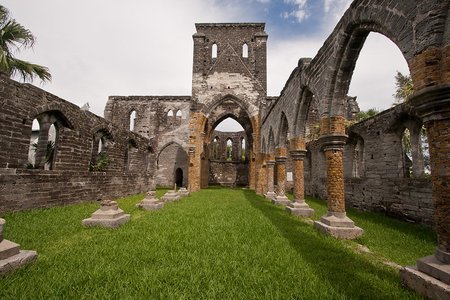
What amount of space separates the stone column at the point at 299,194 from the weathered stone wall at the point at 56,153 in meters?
7.93

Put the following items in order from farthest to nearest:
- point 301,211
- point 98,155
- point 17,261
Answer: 1. point 98,155
2. point 301,211
3. point 17,261

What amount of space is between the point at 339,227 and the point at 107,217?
5.15 meters

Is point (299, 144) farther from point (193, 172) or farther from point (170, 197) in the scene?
point (193, 172)

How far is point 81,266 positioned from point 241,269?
2.04 meters

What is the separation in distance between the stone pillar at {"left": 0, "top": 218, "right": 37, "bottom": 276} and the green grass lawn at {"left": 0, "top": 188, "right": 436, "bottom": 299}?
0.11 m

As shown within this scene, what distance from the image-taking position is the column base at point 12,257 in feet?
9.48

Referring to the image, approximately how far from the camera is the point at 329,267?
3432 millimetres

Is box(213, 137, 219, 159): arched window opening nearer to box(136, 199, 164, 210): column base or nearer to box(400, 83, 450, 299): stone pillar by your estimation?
box(136, 199, 164, 210): column base

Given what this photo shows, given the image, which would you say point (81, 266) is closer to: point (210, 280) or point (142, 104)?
point (210, 280)

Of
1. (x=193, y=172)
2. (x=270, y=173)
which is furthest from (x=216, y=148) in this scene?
(x=270, y=173)

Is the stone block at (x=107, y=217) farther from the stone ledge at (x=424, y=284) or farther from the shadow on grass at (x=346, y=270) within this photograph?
the stone ledge at (x=424, y=284)

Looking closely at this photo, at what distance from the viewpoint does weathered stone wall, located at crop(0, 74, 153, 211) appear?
6763 mm

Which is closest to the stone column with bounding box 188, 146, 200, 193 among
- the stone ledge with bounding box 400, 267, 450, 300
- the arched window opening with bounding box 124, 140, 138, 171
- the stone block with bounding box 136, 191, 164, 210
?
the arched window opening with bounding box 124, 140, 138, 171

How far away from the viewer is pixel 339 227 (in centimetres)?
545
